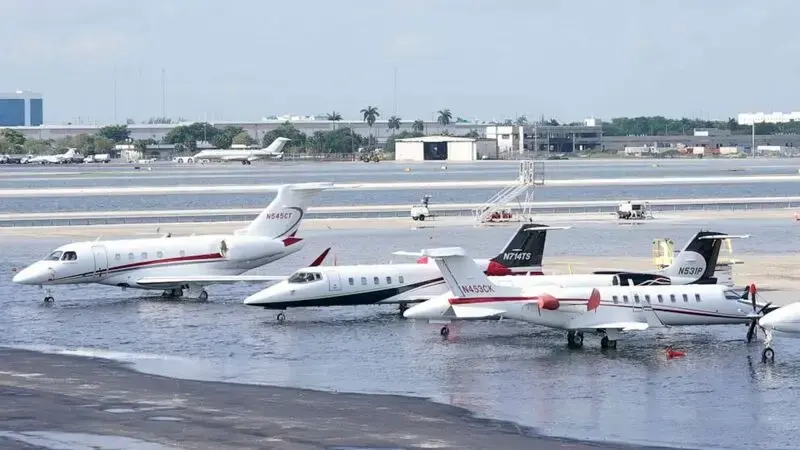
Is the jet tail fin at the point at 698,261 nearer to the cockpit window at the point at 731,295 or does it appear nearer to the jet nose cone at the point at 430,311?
the cockpit window at the point at 731,295

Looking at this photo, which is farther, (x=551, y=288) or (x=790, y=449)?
(x=551, y=288)

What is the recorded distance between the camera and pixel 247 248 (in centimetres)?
6844

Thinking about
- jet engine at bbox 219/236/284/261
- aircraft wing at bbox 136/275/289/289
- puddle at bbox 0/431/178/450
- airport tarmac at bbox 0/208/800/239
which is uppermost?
jet engine at bbox 219/236/284/261

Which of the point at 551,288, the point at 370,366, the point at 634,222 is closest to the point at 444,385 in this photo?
the point at 370,366

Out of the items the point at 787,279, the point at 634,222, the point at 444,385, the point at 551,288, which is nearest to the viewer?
the point at 444,385

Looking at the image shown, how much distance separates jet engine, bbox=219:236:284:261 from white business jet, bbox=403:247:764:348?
18171mm

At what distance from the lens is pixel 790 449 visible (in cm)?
3488

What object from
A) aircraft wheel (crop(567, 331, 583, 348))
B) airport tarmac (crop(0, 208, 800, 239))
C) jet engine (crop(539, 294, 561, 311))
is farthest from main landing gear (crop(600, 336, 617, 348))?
airport tarmac (crop(0, 208, 800, 239))

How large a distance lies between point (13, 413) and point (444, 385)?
12562 millimetres

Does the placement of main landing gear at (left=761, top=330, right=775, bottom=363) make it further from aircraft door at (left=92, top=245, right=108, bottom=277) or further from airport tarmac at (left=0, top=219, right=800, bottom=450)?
aircraft door at (left=92, top=245, right=108, bottom=277)

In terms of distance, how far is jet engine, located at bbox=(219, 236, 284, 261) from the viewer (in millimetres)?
67875

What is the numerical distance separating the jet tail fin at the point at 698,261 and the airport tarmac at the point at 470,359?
3.88 metres

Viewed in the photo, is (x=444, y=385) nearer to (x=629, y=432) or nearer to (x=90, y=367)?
(x=629, y=432)

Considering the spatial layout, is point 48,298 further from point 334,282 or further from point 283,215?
point 334,282
